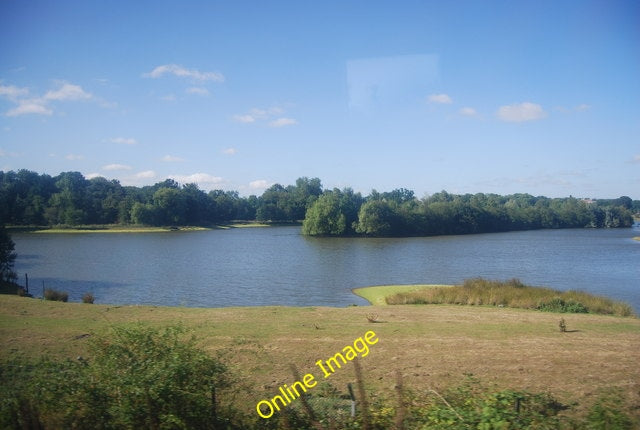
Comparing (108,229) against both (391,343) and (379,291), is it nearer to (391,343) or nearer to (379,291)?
(379,291)

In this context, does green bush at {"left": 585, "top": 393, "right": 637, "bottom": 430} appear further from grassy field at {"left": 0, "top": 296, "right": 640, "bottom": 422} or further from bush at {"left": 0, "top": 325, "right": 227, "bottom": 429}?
bush at {"left": 0, "top": 325, "right": 227, "bottom": 429}

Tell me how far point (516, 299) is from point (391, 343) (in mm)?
13400

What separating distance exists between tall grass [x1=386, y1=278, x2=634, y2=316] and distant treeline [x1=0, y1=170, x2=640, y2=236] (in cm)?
3089

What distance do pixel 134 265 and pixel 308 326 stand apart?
110ft

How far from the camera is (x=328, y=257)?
5219cm

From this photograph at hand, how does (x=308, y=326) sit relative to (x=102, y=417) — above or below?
below

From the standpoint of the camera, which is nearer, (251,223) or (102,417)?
(102,417)

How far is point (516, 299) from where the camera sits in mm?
23922

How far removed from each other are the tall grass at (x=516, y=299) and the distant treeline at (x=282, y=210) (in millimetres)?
30890

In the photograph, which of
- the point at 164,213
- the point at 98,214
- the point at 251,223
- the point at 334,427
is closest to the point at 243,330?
the point at 334,427

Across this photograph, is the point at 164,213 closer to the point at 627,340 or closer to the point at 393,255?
the point at 393,255

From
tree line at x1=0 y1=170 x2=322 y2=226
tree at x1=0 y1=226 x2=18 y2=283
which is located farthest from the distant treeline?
tree at x1=0 y1=226 x2=18 y2=283

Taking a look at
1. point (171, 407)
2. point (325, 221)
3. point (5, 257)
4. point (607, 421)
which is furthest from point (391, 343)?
point (325, 221)

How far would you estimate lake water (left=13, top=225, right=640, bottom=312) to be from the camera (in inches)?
1176
